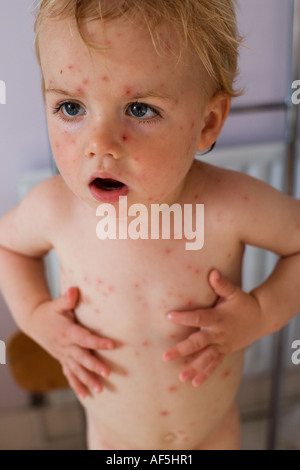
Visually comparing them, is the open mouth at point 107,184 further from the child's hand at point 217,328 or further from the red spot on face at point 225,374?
the red spot on face at point 225,374

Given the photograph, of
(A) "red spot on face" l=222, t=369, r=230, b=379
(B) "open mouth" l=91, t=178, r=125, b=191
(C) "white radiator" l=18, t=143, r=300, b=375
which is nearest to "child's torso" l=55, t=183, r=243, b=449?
(A) "red spot on face" l=222, t=369, r=230, b=379

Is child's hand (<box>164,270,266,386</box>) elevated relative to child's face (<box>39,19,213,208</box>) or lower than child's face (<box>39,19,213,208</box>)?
lower

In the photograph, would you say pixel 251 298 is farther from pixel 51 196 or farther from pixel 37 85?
pixel 37 85

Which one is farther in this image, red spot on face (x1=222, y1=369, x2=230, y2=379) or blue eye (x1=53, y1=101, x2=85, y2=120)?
red spot on face (x1=222, y1=369, x2=230, y2=379)

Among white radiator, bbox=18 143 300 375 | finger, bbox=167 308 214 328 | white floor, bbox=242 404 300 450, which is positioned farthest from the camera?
white floor, bbox=242 404 300 450

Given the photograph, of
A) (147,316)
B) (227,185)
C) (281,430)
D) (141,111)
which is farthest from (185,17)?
(281,430)

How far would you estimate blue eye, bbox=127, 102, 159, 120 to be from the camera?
0.42 meters

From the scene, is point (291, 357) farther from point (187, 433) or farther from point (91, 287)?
point (91, 287)

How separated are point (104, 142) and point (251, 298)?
0.86ft

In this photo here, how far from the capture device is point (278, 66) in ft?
2.18

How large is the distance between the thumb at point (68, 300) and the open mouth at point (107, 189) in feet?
0.54

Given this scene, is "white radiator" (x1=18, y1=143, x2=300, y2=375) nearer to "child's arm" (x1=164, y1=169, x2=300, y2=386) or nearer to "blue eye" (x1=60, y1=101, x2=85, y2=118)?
"child's arm" (x1=164, y1=169, x2=300, y2=386)

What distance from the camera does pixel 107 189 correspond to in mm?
451

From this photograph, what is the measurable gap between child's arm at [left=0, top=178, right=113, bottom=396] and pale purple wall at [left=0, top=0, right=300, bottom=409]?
0.13m
